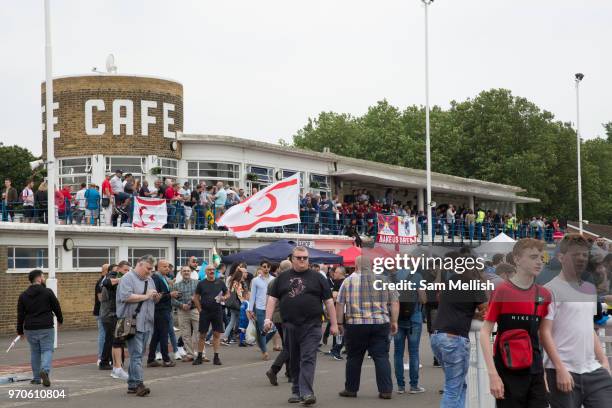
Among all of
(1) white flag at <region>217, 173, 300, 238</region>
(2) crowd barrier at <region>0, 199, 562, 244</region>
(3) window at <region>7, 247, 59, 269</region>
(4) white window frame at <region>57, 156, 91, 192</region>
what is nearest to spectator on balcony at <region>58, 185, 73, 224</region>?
(2) crowd barrier at <region>0, 199, 562, 244</region>

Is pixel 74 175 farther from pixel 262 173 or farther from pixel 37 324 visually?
pixel 37 324

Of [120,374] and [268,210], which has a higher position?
[268,210]

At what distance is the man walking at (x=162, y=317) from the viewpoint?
16.9 metres

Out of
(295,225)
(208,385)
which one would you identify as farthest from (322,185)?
(208,385)

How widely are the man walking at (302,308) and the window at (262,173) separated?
86.7 ft

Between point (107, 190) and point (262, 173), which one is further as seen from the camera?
point (262, 173)

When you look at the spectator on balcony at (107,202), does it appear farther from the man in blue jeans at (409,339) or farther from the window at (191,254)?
the man in blue jeans at (409,339)

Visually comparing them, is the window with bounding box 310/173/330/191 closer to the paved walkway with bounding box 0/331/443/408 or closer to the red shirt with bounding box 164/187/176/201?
the red shirt with bounding box 164/187/176/201

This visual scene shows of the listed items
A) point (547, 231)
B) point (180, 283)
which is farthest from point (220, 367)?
point (547, 231)

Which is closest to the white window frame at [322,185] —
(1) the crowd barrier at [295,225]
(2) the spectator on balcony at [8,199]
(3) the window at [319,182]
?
(3) the window at [319,182]

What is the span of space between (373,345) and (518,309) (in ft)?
18.6

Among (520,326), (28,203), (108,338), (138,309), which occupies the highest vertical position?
(28,203)

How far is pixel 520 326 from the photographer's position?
705 cm

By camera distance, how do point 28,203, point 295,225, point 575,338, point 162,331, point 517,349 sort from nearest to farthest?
point 517,349, point 575,338, point 162,331, point 28,203, point 295,225
